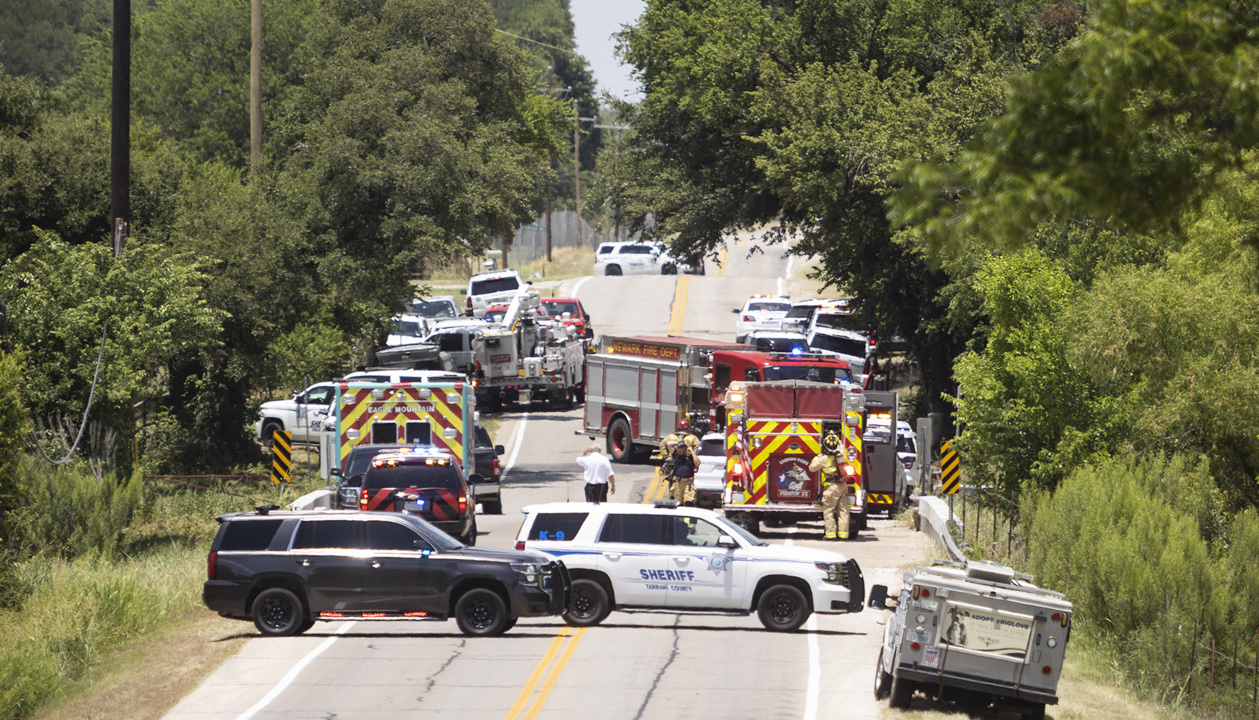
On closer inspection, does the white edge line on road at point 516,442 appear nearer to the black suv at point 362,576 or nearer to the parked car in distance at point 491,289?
the parked car in distance at point 491,289

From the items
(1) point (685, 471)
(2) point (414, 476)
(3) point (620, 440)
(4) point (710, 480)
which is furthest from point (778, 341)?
(2) point (414, 476)

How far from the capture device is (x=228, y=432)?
108 ft

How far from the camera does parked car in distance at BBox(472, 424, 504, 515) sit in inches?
1056

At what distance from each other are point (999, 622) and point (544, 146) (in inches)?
2047

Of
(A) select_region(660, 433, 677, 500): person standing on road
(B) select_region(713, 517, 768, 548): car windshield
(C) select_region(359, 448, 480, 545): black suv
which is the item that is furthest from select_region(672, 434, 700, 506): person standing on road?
(B) select_region(713, 517, 768, 548): car windshield

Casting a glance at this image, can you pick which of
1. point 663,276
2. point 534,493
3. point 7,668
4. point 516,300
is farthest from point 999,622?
point 663,276

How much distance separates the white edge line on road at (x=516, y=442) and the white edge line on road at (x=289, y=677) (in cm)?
1639

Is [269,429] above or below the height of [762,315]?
below

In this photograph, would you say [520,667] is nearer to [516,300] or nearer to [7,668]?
[7,668]

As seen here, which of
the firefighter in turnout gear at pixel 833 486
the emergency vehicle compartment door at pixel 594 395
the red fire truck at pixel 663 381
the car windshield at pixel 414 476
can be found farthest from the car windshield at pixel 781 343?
the car windshield at pixel 414 476

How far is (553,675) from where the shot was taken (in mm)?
14336

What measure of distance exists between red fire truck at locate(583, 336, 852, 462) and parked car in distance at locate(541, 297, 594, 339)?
12.2 meters

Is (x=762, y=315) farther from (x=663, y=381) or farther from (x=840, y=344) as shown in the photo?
(x=663, y=381)

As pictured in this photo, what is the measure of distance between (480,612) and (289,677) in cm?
264
